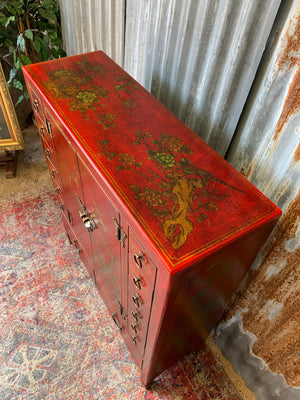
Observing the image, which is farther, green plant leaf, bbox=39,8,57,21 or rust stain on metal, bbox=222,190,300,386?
green plant leaf, bbox=39,8,57,21

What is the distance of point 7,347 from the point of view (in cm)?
169

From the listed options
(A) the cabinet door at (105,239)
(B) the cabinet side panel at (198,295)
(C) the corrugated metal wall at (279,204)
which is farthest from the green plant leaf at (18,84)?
(B) the cabinet side panel at (198,295)

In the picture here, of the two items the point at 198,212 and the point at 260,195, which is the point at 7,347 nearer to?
the point at 198,212

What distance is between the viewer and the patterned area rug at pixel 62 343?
5.16ft

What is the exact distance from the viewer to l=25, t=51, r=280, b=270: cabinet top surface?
837 millimetres

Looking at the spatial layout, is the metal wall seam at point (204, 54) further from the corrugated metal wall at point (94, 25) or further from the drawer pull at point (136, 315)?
the drawer pull at point (136, 315)

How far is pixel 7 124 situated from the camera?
91.2 inches

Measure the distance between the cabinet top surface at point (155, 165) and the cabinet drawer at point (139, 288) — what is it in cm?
11

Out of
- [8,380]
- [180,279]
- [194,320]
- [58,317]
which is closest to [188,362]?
[194,320]

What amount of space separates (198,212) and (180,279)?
211 millimetres

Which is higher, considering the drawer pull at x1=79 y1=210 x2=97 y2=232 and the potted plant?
the potted plant

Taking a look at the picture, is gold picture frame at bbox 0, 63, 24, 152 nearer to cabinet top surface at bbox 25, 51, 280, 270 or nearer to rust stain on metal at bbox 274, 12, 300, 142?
cabinet top surface at bbox 25, 51, 280, 270

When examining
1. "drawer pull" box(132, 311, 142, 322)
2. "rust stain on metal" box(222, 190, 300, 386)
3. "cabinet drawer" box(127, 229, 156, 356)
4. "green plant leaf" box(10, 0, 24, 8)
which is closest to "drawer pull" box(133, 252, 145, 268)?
"cabinet drawer" box(127, 229, 156, 356)

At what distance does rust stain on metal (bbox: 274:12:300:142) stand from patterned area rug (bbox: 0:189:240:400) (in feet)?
4.70
